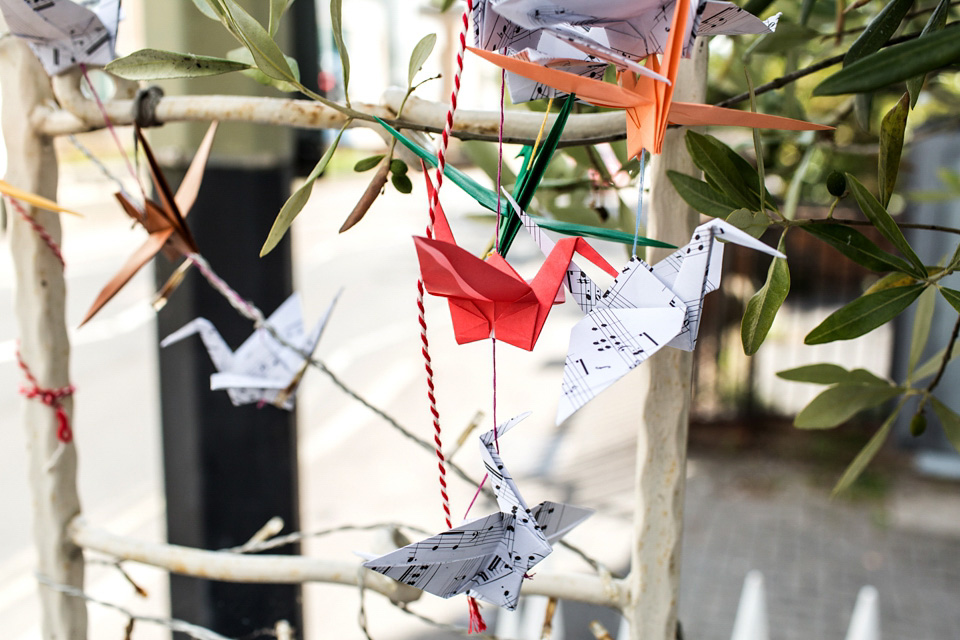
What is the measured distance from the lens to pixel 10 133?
22.5 inches

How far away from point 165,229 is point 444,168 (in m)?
0.28

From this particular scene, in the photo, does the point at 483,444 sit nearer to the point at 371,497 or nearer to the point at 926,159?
the point at 371,497

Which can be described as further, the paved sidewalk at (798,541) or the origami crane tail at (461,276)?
the paved sidewalk at (798,541)

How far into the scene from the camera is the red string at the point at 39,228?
551mm

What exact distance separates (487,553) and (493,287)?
4.9 inches

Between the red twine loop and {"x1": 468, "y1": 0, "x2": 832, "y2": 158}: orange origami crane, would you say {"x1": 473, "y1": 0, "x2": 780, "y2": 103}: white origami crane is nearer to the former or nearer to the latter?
{"x1": 468, "y1": 0, "x2": 832, "y2": 158}: orange origami crane

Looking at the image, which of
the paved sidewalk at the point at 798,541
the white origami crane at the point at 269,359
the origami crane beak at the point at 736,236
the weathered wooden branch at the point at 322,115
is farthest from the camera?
the paved sidewalk at the point at 798,541

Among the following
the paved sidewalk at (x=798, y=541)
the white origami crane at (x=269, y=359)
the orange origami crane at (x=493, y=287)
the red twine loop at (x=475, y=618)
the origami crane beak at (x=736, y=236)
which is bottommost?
→ the paved sidewalk at (x=798, y=541)

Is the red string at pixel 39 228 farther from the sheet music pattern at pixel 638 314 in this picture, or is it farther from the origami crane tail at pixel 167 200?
the sheet music pattern at pixel 638 314

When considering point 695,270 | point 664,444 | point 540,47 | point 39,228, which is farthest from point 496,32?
point 39,228

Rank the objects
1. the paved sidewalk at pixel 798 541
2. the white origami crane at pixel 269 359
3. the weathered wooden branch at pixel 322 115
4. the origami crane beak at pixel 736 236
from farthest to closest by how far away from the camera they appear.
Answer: the paved sidewalk at pixel 798 541 < the white origami crane at pixel 269 359 < the weathered wooden branch at pixel 322 115 < the origami crane beak at pixel 736 236

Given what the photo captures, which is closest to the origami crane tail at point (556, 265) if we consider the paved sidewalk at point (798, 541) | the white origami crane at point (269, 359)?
the white origami crane at point (269, 359)

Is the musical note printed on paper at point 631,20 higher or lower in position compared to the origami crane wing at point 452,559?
higher

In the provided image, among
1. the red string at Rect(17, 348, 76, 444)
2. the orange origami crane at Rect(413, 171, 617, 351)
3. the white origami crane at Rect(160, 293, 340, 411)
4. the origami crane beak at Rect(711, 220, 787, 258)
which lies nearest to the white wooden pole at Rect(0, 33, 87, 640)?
the red string at Rect(17, 348, 76, 444)
